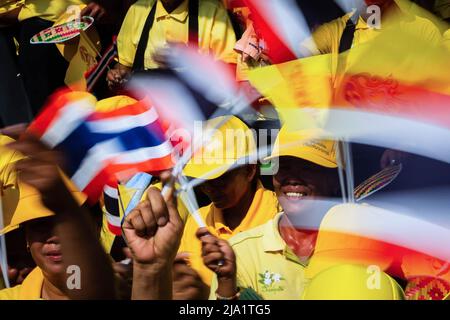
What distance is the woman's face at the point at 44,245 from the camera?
2490mm

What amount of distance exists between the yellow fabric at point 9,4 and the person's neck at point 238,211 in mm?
1428

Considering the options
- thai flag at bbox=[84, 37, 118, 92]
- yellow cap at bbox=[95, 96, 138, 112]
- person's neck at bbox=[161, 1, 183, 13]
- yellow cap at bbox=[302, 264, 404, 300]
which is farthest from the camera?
thai flag at bbox=[84, 37, 118, 92]

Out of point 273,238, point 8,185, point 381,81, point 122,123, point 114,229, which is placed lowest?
point 114,229

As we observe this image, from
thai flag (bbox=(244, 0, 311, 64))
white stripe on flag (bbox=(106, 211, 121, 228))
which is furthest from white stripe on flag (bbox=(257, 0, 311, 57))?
white stripe on flag (bbox=(106, 211, 121, 228))

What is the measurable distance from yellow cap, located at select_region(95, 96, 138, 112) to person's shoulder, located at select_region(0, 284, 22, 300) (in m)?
0.63

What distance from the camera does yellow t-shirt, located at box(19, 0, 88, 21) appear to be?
345cm

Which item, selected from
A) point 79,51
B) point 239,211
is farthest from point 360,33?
point 79,51

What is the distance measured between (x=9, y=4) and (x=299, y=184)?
1622 mm

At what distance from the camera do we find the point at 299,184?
2.60m

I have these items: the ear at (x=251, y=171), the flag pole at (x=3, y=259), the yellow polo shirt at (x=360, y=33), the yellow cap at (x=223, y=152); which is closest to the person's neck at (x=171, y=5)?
the yellow polo shirt at (x=360, y=33)

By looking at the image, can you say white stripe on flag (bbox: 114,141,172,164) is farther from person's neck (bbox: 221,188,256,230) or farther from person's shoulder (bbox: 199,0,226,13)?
person's shoulder (bbox: 199,0,226,13)

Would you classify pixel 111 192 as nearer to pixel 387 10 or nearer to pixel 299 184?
pixel 299 184

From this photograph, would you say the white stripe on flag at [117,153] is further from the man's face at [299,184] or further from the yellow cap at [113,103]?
the man's face at [299,184]
